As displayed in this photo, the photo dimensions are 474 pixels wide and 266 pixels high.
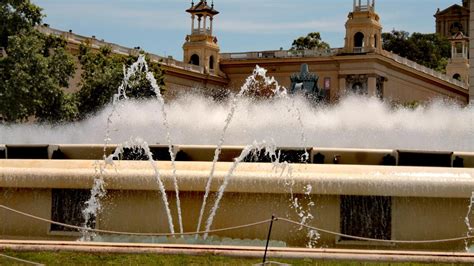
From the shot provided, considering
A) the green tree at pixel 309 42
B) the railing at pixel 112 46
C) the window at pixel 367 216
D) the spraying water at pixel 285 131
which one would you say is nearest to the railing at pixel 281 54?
the railing at pixel 112 46

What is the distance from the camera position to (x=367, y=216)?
8.45m

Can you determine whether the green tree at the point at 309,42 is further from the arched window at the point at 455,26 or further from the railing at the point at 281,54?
the arched window at the point at 455,26

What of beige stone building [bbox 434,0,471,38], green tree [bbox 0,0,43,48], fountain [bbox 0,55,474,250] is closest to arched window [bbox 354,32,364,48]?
green tree [bbox 0,0,43,48]

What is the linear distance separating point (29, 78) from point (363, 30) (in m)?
37.9

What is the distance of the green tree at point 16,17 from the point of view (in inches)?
1208

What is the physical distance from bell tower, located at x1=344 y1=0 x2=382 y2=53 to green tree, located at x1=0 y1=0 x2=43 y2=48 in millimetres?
35098

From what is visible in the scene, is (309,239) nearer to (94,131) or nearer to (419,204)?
(419,204)

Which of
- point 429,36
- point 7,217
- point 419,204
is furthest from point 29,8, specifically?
point 429,36

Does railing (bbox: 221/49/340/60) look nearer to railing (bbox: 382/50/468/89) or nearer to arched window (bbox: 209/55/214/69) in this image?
arched window (bbox: 209/55/214/69)

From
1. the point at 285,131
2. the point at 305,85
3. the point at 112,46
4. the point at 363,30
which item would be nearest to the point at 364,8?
the point at 363,30

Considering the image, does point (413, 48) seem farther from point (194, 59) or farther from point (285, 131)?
point (285, 131)

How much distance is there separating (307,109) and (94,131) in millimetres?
8293

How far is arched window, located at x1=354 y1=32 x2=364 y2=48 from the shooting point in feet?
203

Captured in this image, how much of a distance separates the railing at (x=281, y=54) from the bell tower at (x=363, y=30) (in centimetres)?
186
